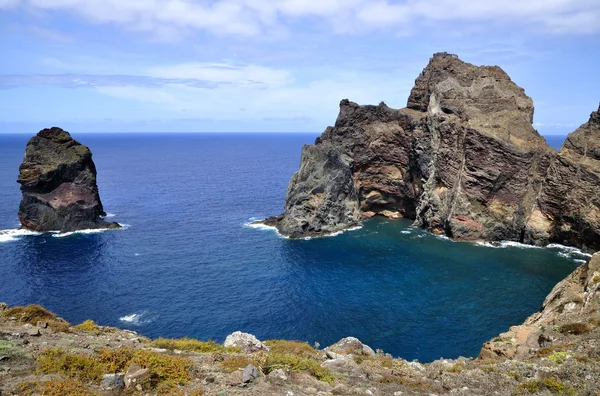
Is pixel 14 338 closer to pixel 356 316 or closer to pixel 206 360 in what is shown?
pixel 206 360

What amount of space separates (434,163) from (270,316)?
194 ft

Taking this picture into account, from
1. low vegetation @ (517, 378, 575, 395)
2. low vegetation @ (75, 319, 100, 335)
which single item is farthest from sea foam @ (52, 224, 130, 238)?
low vegetation @ (517, 378, 575, 395)

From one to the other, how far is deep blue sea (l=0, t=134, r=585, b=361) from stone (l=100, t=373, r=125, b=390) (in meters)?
33.6

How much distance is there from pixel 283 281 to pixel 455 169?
48.1m

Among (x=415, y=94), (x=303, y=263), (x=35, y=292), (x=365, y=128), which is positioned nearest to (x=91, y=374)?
(x=35, y=292)

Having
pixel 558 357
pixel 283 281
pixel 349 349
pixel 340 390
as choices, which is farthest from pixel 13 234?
pixel 558 357

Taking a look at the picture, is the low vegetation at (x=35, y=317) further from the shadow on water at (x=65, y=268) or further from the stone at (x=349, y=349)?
the shadow on water at (x=65, y=268)

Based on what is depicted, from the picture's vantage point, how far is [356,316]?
54.9 meters

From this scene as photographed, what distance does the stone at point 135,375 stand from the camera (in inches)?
658

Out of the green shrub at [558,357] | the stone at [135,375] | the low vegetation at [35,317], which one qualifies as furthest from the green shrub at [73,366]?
the green shrub at [558,357]

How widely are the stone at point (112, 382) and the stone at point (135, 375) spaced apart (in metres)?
0.19

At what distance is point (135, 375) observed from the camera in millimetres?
16844

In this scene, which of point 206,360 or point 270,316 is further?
point 270,316

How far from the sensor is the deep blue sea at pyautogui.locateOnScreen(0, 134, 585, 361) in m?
51.8
